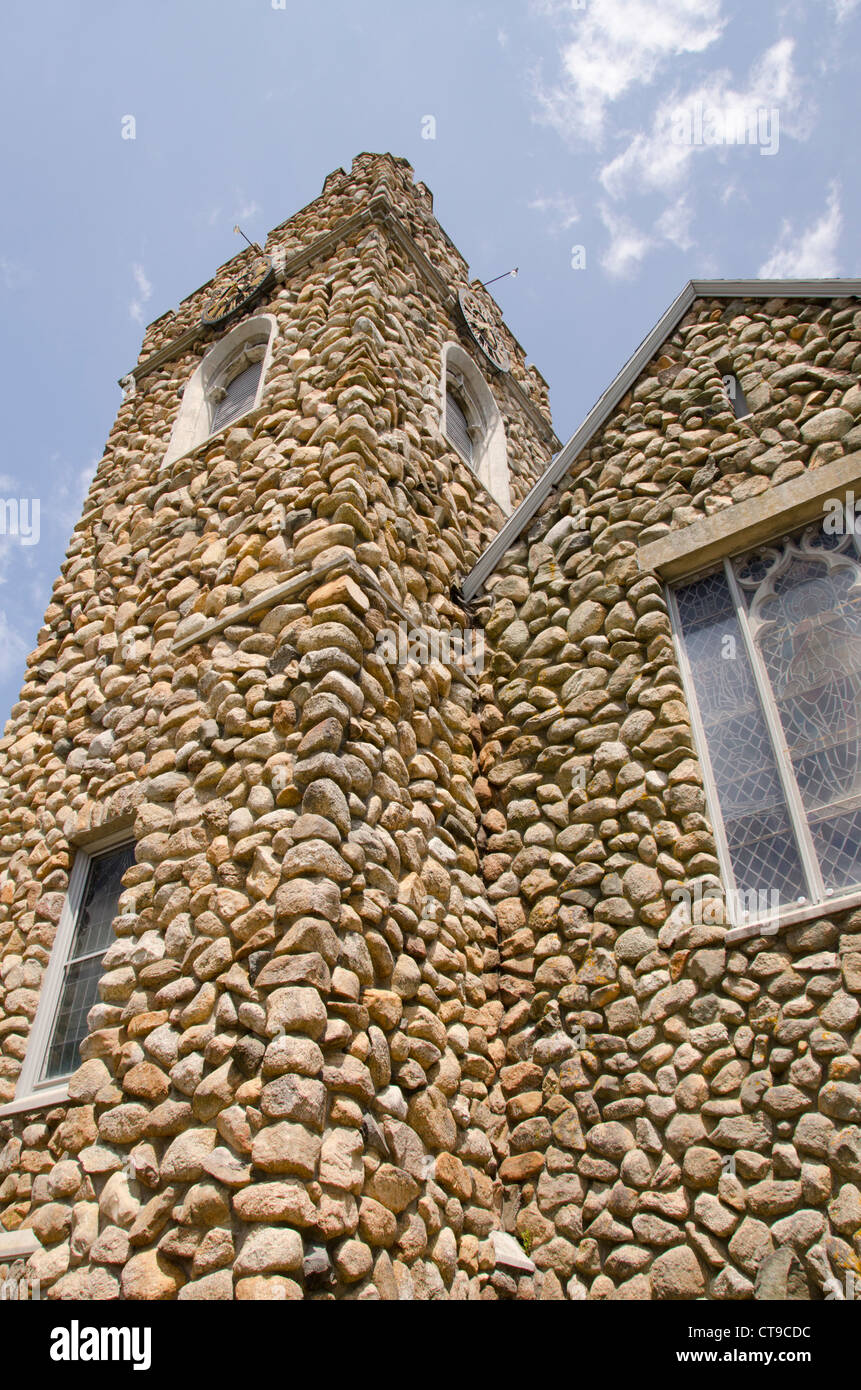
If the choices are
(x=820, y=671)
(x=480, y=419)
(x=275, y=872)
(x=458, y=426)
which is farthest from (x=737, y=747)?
(x=480, y=419)

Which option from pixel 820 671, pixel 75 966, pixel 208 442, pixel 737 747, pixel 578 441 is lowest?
pixel 75 966

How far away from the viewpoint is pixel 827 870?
418cm

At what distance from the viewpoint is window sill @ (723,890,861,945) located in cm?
391

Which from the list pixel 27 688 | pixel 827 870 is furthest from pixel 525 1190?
pixel 27 688

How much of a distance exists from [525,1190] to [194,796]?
240 centimetres

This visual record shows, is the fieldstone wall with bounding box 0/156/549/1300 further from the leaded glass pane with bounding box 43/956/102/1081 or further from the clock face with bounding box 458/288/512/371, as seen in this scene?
the clock face with bounding box 458/288/512/371

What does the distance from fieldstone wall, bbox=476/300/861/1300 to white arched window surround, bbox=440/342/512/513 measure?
6.45 ft

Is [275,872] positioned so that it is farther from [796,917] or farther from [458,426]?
[458,426]

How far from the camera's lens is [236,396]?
8.29m

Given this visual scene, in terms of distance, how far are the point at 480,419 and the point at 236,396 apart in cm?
236

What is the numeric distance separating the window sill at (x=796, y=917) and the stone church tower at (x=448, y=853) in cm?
1

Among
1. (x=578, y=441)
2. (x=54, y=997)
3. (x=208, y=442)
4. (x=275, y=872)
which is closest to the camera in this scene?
(x=275, y=872)

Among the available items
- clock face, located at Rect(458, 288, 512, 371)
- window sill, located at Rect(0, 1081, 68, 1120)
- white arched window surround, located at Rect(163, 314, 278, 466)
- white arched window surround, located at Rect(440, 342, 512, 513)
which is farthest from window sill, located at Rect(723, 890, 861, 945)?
clock face, located at Rect(458, 288, 512, 371)

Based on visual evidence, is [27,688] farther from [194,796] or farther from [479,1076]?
[479,1076]
